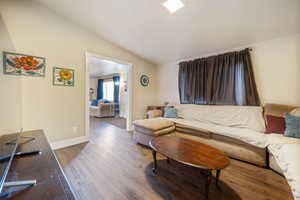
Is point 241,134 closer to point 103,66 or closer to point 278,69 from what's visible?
point 278,69

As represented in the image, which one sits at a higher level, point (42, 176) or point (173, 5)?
point (173, 5)

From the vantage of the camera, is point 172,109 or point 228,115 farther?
point 172,109

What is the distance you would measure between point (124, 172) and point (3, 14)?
3.17 m

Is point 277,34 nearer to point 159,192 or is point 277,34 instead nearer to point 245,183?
point 245,183

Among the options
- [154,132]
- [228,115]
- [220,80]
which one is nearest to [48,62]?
[154,132]

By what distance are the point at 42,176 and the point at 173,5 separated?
260 cm

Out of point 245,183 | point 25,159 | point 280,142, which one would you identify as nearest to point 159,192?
point 245,183

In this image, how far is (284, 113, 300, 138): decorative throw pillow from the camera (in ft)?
6.29

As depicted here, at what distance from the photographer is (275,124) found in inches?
86.0

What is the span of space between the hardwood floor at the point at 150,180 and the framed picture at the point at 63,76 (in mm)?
1407

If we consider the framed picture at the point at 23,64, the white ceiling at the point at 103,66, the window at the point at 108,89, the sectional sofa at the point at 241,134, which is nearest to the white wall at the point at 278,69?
the sectional sofa at the point at 241,134

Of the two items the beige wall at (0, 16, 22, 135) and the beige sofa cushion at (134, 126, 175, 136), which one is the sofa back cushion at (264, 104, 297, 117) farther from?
the beige wall at (0, 16, 22, 135)

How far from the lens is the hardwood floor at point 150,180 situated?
1.45 m

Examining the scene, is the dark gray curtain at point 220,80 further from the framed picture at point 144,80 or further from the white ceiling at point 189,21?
the framed picture at point 144,80
